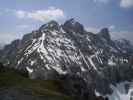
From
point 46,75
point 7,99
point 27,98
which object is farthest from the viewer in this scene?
point 46,75

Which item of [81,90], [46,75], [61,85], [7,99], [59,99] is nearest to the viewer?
[7,99]

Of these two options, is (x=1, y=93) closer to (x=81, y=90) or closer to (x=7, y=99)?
(x=7, y=99)

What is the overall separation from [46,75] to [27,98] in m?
142

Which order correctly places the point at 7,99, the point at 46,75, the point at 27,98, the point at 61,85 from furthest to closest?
the point at 46,75 < the point at 61,85 < the point at 27,98 < the point at 7,99

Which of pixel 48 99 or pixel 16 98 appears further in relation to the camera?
pixel 48 99

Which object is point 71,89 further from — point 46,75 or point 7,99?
point 46,75

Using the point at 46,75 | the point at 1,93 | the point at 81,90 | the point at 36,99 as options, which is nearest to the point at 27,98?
the point at 36,99

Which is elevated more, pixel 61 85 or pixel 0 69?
pixel 0 69

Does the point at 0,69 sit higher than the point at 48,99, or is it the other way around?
the point at 0,69

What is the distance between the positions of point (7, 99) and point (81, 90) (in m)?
80.9

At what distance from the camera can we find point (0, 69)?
106 meters

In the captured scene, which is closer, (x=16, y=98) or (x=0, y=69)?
(x=16, y=98)

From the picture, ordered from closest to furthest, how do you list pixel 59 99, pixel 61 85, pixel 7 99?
pixel 7 99
pixel 59 99
pixel 61 85

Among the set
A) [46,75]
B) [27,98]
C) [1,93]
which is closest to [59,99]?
[27,98]
